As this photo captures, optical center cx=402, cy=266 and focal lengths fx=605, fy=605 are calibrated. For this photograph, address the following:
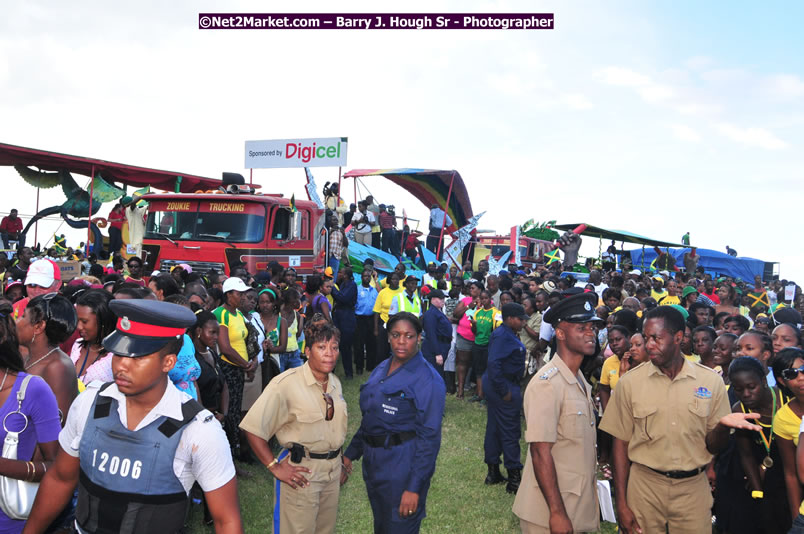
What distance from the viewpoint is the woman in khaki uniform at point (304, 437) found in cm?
348

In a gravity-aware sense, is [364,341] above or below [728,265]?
below

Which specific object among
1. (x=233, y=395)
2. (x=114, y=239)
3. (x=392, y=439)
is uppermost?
(x=114, y=239)

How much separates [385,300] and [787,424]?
8.32 m

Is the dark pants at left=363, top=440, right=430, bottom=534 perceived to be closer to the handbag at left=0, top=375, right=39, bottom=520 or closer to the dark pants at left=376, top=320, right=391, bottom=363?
the handbag at left=0, top=375, right=39, bottom=520

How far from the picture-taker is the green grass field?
17.6 feet

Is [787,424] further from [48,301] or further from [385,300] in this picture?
[385,300]

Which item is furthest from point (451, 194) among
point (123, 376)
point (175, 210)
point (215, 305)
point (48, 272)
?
point (123, 376)

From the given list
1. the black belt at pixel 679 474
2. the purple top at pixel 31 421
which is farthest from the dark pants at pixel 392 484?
the purple top at pixel 31 421

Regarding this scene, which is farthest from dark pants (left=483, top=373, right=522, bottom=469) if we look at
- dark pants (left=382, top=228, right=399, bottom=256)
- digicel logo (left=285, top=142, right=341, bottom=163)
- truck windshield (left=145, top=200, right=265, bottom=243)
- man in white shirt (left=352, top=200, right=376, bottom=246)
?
dark pants (left=382, top=228, right=399, bottom=256)

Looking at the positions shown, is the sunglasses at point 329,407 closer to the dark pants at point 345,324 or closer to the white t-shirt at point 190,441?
the white t-shirt at point 190,441

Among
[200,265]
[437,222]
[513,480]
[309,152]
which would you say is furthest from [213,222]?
[437,222]

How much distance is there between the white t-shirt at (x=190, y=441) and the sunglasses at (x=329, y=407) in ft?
4.27

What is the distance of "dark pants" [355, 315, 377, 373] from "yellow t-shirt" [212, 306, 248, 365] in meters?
5.27

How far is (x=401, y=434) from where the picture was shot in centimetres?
367
